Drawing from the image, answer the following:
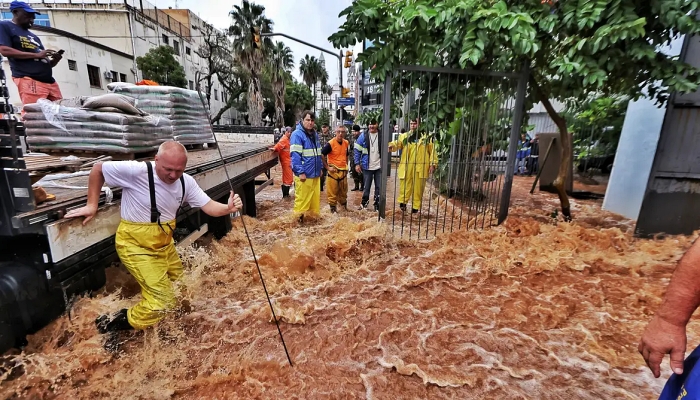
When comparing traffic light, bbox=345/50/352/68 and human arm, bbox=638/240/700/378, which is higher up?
traffic light, bbox=345/50/352/68

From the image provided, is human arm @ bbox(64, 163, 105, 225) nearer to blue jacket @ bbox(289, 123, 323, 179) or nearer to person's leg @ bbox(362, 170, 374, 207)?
blue jacket @ bbox(289, 123, 323, 179)

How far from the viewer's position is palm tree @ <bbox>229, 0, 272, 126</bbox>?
84.1ft

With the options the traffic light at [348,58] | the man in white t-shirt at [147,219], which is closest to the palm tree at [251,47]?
the traffic light at [348,58]

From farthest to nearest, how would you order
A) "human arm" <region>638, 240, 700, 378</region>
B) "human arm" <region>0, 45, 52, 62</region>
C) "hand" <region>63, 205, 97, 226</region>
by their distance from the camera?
"human arm" <region>0, 45, 52, 62</region>, "hand" <region>63, 205, 97, 226</region>, "human arm" <region>638, 240, 700, 378</region>

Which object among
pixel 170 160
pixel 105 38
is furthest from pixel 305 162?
pixel 105 38

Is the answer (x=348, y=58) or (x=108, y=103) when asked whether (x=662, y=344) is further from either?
(x=348, y=58)

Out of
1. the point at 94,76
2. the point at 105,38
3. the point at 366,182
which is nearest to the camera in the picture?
the point at 366,182

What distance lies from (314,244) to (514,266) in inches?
109

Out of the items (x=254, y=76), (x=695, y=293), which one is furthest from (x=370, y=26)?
(x=254, y=76)

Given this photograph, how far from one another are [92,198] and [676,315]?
3.25m

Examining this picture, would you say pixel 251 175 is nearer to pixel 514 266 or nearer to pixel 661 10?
pixel 514 266

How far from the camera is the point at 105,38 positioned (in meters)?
23.4

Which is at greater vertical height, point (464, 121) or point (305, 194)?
point (464, 121)

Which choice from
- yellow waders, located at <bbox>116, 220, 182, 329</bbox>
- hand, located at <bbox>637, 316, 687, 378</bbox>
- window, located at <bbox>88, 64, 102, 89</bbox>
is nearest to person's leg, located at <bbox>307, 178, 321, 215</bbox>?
yellow waders, located at <bbox>116, 220, 182, 329</bbox>
